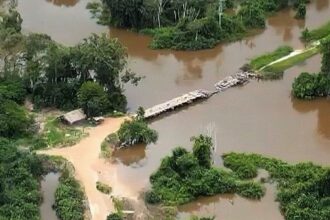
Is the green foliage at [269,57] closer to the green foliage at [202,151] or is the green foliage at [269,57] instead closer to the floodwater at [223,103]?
the floodwater at [223,103]

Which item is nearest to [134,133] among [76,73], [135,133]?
[135,133]

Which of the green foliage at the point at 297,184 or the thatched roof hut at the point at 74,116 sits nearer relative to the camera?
the green foliage at the point at 297,184

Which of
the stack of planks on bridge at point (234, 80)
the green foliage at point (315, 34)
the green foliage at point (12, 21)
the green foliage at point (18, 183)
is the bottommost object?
the green foliage at point (18, 183)

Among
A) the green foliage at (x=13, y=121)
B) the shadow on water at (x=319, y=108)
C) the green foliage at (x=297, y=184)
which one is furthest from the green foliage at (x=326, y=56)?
the green foliage at (x=13, y=121)

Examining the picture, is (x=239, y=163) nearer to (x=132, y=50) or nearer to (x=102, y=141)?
(x=102, y=141)

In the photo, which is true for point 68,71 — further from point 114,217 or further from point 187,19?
point 114,217

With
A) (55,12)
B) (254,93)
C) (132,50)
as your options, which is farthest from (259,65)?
(55,12)
